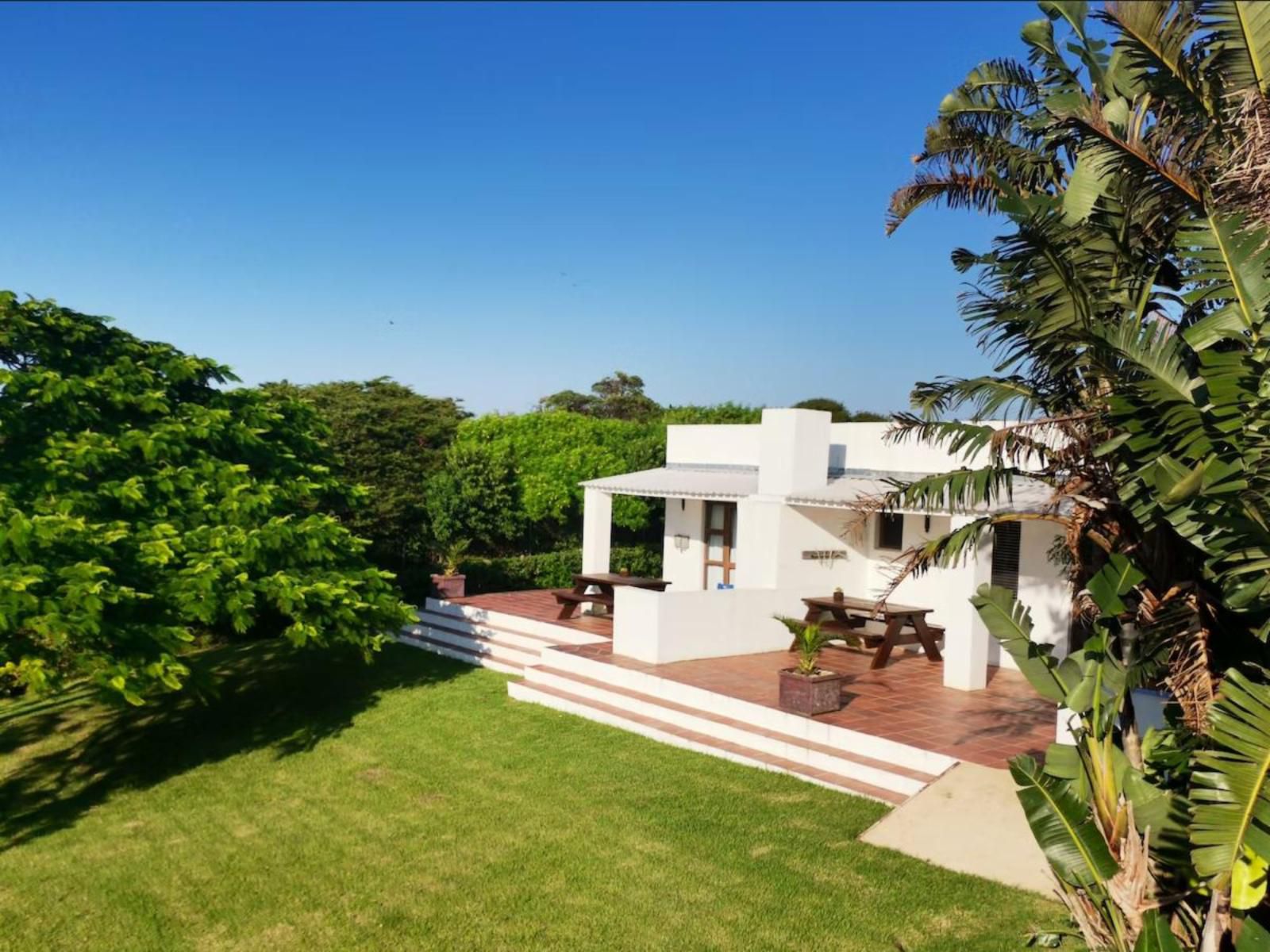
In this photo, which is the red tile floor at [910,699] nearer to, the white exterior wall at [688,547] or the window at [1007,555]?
the window at [1007,555]

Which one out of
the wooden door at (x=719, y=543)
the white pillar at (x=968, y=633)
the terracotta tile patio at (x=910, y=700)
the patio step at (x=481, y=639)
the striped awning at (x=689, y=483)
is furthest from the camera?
the wooden door at (x=719, y=543)

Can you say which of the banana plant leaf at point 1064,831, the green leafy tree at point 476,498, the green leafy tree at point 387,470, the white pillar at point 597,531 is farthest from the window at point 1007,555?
the green leafy tree at point 387,470

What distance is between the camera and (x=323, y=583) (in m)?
11.3

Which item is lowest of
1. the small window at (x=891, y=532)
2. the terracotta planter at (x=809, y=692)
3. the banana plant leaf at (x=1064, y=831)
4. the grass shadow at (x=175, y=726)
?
the grass shadow at (x=175, y=726)

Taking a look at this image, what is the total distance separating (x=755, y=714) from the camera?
11047mm

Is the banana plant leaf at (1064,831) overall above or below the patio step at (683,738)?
above

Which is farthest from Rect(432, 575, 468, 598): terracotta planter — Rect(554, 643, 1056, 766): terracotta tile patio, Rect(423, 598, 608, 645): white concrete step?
Rect(554, 643, 1056, 766): terracotta tile patio

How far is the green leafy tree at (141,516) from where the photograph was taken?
8.98m

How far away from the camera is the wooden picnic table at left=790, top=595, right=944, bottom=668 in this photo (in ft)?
44.5

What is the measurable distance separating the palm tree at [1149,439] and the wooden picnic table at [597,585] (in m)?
9.84

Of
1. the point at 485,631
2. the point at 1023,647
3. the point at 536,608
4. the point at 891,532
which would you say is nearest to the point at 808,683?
the point at 1023,647

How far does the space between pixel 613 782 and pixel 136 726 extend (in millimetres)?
7877

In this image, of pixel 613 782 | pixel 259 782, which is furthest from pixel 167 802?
pixel 613 782

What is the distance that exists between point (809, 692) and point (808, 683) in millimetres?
102
